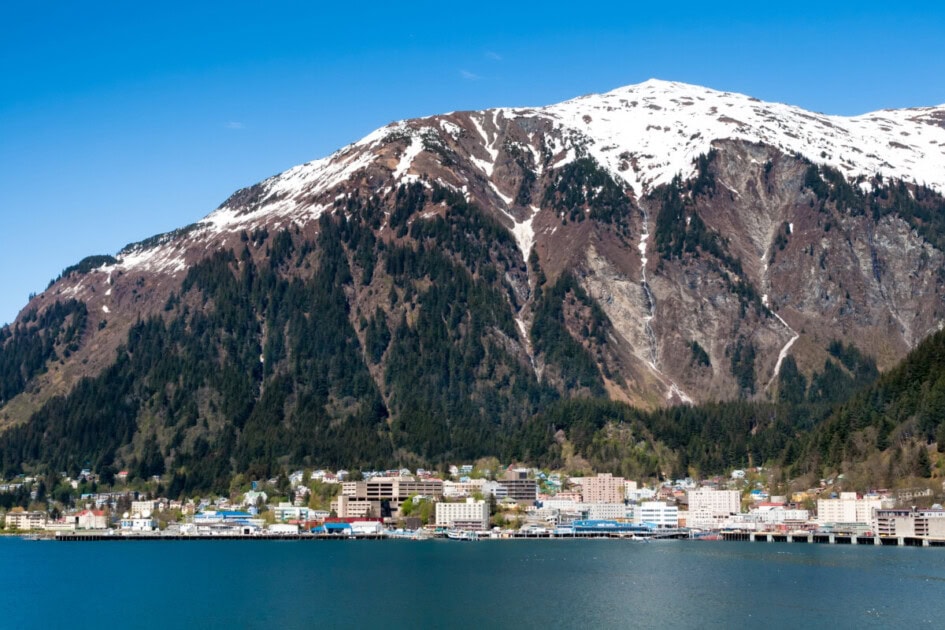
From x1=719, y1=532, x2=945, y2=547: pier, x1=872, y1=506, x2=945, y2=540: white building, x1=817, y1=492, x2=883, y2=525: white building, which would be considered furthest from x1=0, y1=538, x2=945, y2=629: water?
x1=817, y1=492, x2=883, y2=525: white building

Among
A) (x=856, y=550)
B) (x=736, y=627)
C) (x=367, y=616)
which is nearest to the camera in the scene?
(x=736, y=627)

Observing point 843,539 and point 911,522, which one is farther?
point 843,539

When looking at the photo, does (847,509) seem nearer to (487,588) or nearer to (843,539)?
(843,539)

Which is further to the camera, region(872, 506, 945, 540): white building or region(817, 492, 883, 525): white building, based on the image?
region(817, 492, 883, 525): white building

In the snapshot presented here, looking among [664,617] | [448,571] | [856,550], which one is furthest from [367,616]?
[856,550]

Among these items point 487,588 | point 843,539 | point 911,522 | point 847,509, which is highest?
point 847,509

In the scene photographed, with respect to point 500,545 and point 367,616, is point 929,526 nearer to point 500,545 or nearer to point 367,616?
point 500,545

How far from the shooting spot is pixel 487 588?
12338 cm

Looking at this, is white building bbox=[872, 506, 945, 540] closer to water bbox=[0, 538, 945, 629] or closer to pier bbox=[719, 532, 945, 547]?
pier bbox=[719, 532, 945, 547]

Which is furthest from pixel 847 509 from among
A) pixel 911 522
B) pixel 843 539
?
pixel 911 522

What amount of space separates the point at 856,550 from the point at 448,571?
179 ft

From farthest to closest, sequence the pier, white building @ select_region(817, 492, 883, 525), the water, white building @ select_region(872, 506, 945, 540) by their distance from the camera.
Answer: white building @ select_region(817, 492, 883, 525), the pier, white building @ select_region(872, 506, 945, 540), the water

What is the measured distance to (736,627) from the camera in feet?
324

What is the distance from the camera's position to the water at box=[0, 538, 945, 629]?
104 metres
